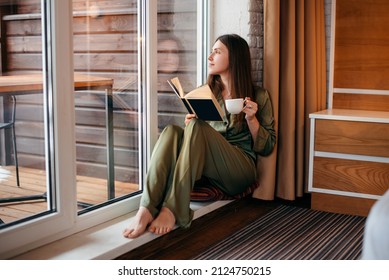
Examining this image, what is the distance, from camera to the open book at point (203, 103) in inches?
107

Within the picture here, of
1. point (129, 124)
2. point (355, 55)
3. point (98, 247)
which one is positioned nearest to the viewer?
point (98, 247)

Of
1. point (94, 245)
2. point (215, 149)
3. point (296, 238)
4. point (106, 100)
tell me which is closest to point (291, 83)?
point (215, 149)

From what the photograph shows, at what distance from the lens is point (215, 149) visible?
2949mm

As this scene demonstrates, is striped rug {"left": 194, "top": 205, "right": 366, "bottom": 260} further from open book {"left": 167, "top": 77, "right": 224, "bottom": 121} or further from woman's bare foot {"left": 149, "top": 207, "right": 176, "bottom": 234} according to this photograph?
open book {"left": 167, "top": 77, "right": 224, "bottom": 121}

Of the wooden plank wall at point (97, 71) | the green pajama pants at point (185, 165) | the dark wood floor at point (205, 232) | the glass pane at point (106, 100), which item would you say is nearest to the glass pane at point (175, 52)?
the wooden plank wall at point (97, 71)

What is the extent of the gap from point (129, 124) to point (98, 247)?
789 mm

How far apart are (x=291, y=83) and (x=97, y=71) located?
4.08 ft

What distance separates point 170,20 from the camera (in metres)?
3.21

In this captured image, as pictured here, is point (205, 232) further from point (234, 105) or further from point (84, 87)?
point (84, 87)

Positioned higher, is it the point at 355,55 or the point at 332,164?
the point at 355,55

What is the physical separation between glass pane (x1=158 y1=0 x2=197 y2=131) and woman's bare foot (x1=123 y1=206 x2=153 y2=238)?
2.30ft

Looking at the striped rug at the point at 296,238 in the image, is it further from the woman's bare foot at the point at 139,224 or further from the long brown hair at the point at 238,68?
the long brown hair at the point at 238,68

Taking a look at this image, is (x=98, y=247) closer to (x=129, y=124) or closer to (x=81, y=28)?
(x=129, y=124)
